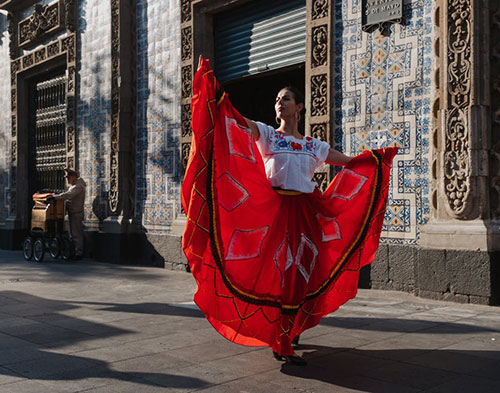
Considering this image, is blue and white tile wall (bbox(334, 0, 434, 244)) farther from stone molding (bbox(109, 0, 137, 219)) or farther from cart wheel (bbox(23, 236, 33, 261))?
cart wheel (bbox(23, 236, 33, 261))

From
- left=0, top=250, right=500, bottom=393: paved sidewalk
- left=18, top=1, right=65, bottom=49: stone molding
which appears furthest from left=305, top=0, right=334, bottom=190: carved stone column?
left=18, top=1, right=65, bottom=49: stone molding

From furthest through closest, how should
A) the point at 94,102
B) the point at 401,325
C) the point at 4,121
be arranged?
the point at 4,121 → the point at 94,102 → the point at 401,325

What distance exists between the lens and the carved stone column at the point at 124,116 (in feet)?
40.1

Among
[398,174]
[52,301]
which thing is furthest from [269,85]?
[52,301]

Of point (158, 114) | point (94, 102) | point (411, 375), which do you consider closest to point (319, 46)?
point (158, 114)

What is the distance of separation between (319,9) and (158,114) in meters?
4.20

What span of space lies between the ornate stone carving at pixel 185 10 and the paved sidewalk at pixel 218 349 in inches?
224

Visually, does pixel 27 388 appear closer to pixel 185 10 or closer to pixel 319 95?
pixel 319 95

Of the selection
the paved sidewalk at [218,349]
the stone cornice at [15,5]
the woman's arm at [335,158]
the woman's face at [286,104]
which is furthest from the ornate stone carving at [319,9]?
the stone cornice at [15,5]

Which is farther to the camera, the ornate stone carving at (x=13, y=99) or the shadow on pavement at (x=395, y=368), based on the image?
the ornate stone carving at (x=13, y=99)

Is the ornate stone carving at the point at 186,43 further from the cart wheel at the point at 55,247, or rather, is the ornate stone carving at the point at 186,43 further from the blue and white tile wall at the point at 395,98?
the cart wheel at the point at 55,247

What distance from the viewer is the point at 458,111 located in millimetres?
7016

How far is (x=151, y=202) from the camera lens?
11.7 m

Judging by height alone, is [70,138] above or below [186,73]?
below
